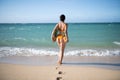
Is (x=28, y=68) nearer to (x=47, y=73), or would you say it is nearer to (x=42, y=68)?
(x=42, y=68)

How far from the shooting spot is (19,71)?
4.36 metres

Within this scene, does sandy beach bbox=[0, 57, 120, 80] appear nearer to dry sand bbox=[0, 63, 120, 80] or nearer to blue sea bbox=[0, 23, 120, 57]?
dry sand bbox=[0, 63, 120, 80]

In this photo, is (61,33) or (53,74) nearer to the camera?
(53,74)

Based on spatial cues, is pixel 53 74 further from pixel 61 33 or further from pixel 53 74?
pixel 61 33

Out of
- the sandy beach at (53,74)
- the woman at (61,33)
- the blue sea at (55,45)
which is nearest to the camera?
the sandy beach at (53,74)

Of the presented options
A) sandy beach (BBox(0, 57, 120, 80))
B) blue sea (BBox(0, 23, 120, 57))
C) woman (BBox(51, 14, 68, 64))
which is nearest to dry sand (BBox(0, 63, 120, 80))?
sandy beach (BBox(0, 57, 120, 80))

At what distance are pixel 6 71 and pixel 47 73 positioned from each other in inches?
35.2

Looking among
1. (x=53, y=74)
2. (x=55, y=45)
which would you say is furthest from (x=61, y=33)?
(x=55, y=45)

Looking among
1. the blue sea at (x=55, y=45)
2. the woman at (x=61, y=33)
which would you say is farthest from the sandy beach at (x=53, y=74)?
the blue sea at (x=55, y=45)

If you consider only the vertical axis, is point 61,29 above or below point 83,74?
above

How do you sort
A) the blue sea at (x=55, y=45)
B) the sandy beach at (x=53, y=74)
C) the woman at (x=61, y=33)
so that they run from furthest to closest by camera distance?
1. the blue sea at (x=55, y=45)
2. the woman at (x=61, y=33)
3. the sandy beach at (x=53, y=74)

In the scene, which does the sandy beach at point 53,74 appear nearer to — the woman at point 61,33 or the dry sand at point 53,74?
the dry sand at point 53,74

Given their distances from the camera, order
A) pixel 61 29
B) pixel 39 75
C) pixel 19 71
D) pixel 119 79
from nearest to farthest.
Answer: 1. pixel 119 79
2. pixel 39 75
3. pixel 19 71
4. pixel 61 29

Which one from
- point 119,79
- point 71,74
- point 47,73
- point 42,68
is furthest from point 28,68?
point 119,79
